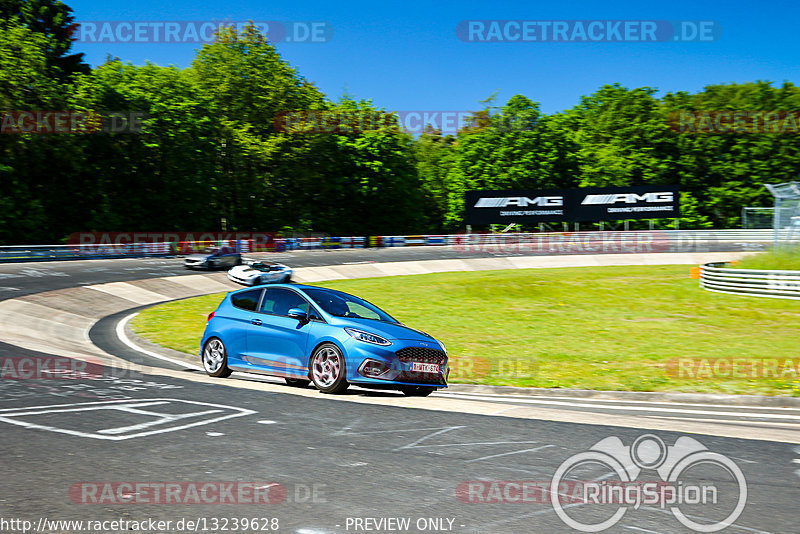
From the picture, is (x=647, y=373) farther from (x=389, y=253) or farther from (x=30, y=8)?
(x=30, y=8)

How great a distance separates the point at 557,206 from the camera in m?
59.7

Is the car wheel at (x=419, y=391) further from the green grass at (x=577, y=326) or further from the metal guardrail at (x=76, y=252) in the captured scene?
the metal guardrail at (x=76, y=252)

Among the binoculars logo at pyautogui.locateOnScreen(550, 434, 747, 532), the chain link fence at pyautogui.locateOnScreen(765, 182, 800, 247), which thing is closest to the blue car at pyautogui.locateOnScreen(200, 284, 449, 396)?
the binoculars logo at pyautogui.locateOnScreen(550, 434, 747, 532)

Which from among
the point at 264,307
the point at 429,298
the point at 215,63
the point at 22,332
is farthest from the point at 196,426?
the point at 215,63

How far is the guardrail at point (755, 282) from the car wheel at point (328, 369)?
2285 centimetres

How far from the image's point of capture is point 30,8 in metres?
64.6

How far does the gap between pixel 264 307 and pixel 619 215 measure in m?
52.6

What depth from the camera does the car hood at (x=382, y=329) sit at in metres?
10.2

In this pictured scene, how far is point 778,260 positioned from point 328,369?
86.0 ft

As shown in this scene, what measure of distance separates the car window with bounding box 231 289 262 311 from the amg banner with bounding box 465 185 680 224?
48.1m

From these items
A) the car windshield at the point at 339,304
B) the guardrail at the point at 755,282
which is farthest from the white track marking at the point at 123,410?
the guardrail at the point at 755,282

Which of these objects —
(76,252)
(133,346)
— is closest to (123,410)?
(133,346)

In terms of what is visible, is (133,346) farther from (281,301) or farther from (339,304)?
(339,304)

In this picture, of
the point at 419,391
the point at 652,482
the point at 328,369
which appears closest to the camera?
the point at 652,482
